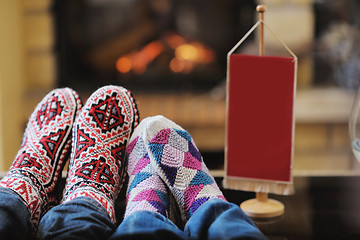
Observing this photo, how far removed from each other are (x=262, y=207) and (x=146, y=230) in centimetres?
29

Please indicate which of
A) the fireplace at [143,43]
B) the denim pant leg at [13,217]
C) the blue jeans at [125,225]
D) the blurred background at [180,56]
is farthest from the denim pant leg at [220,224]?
the fireplace at [143,43]

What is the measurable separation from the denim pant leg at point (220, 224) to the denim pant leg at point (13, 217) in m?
0.21

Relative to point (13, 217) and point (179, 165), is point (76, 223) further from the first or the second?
point (179, 165)

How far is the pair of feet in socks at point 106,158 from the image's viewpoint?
2.22ft

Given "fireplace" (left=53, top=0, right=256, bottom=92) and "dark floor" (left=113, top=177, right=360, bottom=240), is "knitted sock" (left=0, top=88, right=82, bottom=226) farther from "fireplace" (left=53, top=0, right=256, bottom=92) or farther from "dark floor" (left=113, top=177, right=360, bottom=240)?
"fireplace" (left=53, top=0, right=256, bottom=92)

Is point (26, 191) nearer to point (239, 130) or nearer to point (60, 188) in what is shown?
point (60, 188)

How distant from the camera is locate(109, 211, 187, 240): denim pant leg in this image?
0.50 meters

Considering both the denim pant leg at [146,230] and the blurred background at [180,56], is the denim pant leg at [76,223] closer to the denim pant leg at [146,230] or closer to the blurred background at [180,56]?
the denim pant leg at [146,230]

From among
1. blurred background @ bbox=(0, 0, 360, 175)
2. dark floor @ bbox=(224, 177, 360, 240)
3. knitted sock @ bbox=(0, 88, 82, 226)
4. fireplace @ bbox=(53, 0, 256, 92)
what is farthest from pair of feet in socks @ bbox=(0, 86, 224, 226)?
fireplace @ bbox=(53, 0, 256, 92)

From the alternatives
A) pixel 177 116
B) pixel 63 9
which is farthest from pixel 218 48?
pixel 63 9

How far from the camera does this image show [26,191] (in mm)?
684

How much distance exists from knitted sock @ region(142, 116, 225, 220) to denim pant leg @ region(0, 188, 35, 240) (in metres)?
0.22

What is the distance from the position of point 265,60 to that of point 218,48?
56.0 inches

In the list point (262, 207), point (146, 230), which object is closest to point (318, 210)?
point (262, 207)
